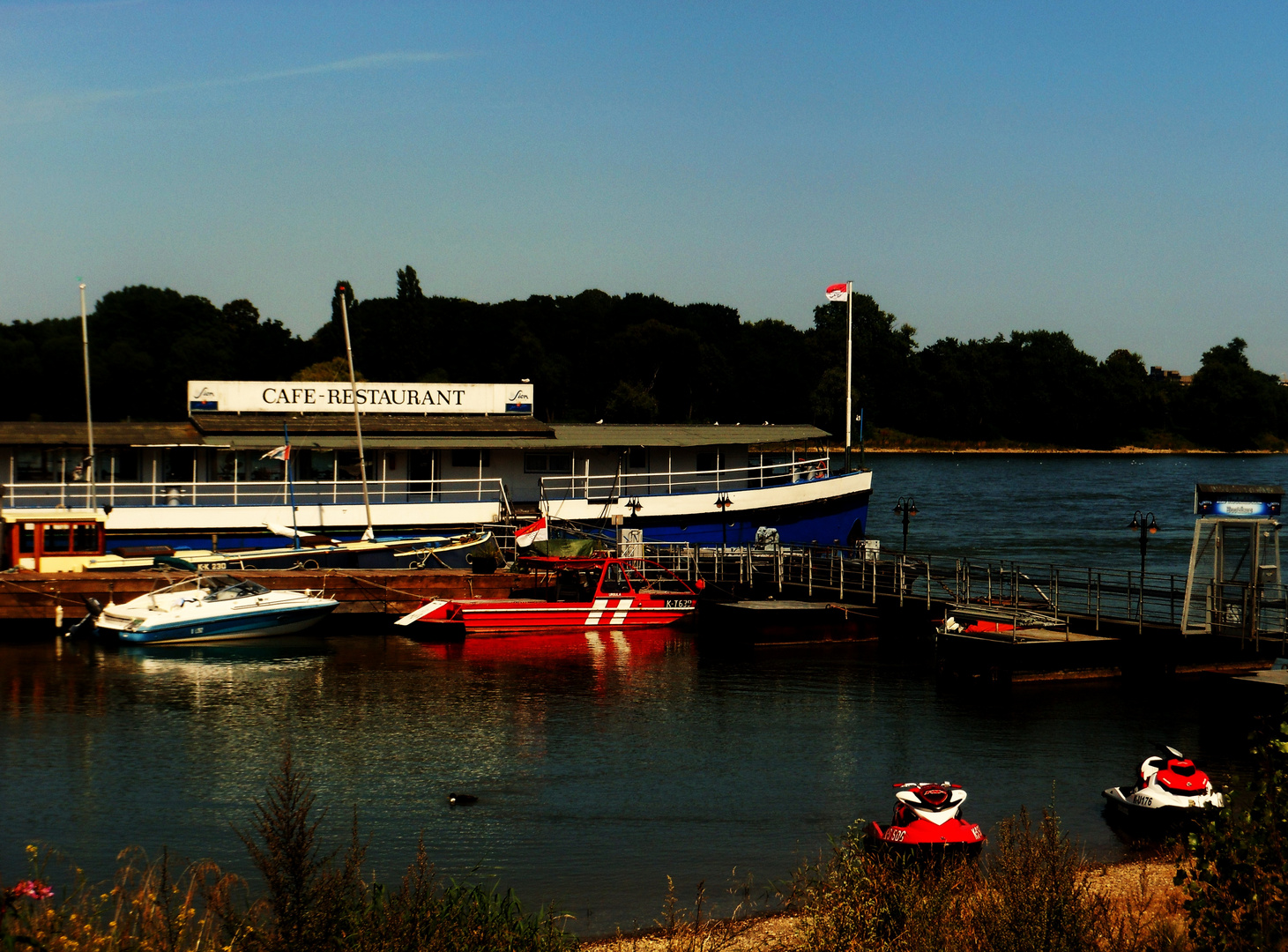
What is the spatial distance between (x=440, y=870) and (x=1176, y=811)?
11.1 meters

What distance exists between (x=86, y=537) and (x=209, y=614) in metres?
6.64

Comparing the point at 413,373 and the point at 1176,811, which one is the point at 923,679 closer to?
the point at 1176,811

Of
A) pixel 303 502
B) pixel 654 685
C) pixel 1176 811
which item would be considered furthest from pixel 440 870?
pixel 303 502

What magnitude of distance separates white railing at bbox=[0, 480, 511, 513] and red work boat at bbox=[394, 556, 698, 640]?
4.92m

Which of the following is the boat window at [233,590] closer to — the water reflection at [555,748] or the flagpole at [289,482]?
the water reflection at [555,748]

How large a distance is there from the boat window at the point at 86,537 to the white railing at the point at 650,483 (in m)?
14.7

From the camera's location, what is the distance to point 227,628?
33.3 metres

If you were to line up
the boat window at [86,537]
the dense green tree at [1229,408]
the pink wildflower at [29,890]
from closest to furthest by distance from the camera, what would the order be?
1. the pink wildflower at [29,890]
2. the boat window at [86,537]
3. the dense green tree at [1229,408]

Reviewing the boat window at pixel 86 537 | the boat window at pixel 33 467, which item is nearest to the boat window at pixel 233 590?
the boat window at pixel 86 537

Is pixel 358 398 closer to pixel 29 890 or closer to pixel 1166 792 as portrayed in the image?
pixel 1166 792

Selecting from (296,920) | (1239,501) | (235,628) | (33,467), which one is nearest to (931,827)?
(296,920)

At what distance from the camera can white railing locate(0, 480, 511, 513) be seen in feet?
128

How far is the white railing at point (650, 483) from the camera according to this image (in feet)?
139

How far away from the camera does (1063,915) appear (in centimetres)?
1075
